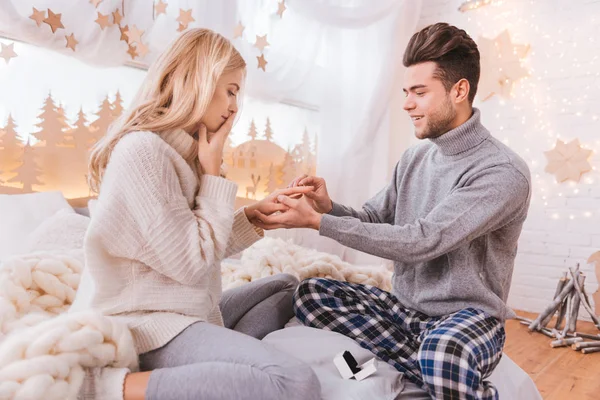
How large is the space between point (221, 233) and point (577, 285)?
233 cm

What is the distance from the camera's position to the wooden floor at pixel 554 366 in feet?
6.22

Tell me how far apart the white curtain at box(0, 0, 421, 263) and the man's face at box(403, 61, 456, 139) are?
1142 millimetres

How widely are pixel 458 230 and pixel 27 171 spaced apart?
147cm

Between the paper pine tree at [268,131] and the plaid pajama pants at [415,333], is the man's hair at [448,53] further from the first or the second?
the paper pine tree at [268,131]

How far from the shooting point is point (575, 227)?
309 centimetres

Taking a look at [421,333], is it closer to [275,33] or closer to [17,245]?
[17,245]

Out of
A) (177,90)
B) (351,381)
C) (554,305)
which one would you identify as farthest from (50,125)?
(554,305)

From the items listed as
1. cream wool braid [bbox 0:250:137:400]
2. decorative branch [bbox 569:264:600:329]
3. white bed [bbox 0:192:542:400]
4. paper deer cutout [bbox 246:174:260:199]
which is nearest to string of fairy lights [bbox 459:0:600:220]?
decorative branch [bbox 569:264:600:329]

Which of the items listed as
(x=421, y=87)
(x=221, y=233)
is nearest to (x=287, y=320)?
(x=221, y=233)

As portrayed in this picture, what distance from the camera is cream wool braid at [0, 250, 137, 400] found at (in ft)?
2.64

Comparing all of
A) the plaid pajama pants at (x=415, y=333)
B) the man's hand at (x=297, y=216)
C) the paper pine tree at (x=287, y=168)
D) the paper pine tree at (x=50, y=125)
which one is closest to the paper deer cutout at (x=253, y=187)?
the paper pine tree at (x=287, y=168)

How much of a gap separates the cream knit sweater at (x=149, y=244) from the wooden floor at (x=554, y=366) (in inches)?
57.9

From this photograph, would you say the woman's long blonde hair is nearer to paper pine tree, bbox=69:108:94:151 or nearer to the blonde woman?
the blonde woman

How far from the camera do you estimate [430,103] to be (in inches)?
57.1
